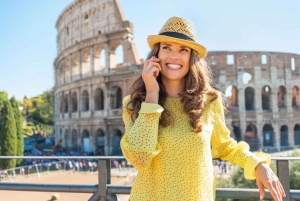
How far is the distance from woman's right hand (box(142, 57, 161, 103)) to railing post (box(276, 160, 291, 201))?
3.56 feet

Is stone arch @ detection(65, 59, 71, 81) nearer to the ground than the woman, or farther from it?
farther from it

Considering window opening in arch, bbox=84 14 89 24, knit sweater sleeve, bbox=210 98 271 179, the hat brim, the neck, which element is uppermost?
window opening in arch, bbox=84 14 89 24

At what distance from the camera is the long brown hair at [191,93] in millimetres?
1689

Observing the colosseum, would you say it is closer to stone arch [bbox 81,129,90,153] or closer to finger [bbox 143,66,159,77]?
stone arch [bbox 81,129,90,153]

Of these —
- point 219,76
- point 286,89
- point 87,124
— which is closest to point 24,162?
point 87,124

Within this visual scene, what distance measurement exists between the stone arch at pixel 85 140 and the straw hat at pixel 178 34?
23402 millimetres

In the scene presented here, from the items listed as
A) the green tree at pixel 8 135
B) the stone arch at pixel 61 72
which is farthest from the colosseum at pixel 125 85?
the green tree at pixel 8 135

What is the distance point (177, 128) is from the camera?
1.69m

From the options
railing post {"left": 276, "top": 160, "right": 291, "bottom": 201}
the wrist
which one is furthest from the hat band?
railing post {"left": 276, "top": 160, "right": 291, "bottom": 201}

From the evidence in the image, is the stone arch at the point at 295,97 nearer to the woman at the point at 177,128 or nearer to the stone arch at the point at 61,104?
the stone arch at the point at 61,104

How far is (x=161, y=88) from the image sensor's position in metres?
1.82

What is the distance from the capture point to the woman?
62.2 inches

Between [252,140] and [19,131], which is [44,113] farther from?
[252,140]

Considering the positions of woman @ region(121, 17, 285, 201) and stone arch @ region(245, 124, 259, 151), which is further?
stone arch @ region(245, 124, 259, 151)
